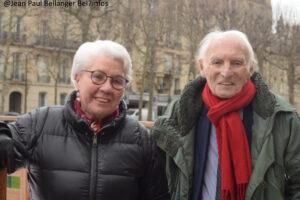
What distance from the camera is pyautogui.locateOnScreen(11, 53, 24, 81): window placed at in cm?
3829

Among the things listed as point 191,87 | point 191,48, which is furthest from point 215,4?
point 191,87

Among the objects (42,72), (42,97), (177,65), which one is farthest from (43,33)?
(177,65)

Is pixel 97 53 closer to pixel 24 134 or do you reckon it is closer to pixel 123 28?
pixel 24 134

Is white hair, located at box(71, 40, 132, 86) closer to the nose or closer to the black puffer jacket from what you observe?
the black puffer jacket

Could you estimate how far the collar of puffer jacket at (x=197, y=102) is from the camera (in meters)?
2.69

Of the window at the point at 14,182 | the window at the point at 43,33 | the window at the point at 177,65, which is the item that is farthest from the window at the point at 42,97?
the window at the point at 14,182

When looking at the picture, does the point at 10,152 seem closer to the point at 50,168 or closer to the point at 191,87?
the point at 50,168

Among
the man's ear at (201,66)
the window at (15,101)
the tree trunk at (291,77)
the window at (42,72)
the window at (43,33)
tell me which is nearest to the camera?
the man's ear at (201,66)

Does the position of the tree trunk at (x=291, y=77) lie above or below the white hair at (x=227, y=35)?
below

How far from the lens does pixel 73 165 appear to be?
254cm

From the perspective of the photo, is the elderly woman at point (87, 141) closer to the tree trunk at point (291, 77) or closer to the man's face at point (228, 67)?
the man's face at point (228, 67)

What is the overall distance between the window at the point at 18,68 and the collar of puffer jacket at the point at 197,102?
3592cm

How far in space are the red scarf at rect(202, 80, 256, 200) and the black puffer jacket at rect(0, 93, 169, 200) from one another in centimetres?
40

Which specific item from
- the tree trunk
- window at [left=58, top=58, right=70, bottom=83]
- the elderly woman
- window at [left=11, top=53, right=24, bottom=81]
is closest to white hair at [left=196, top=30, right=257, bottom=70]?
the elderly woman
